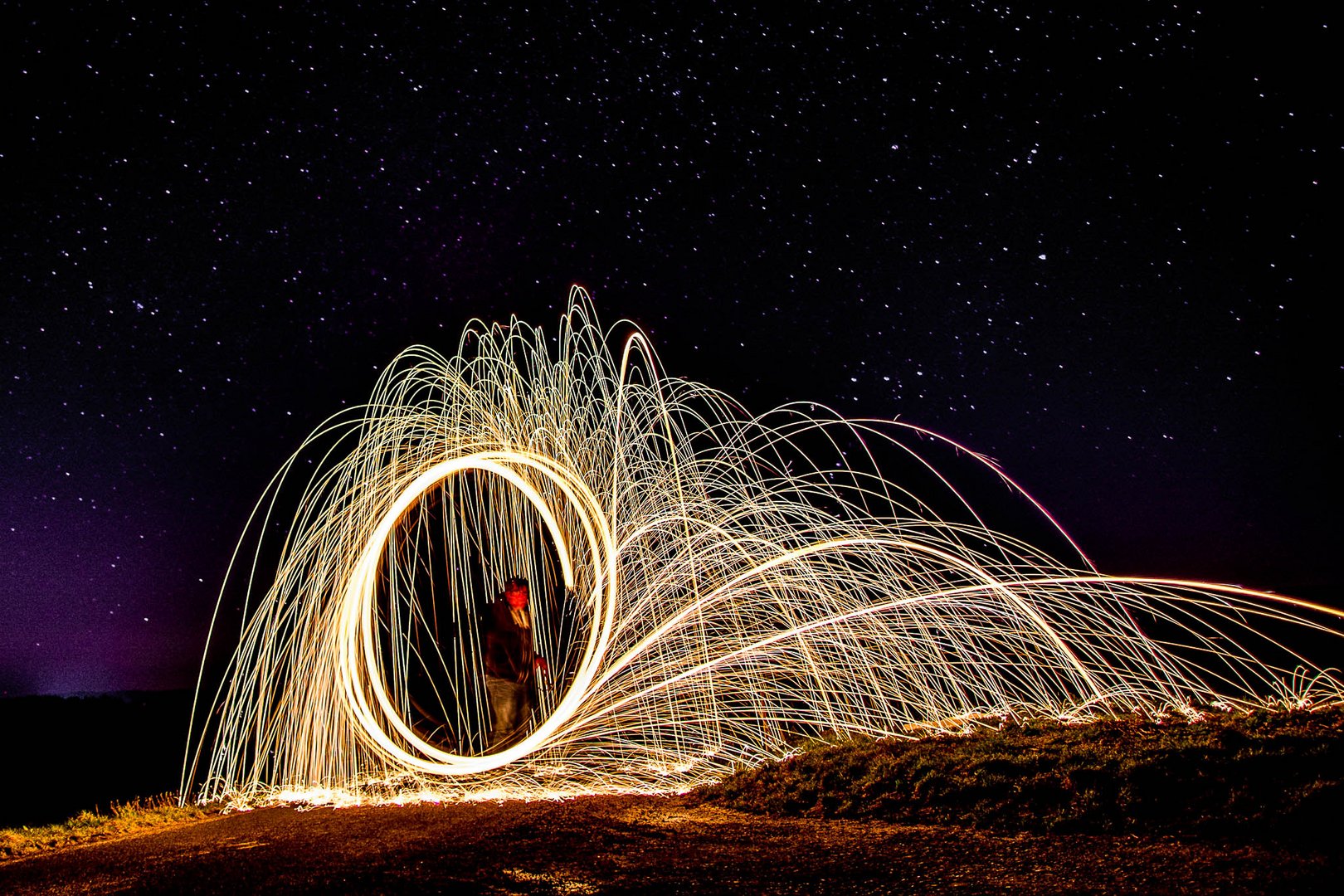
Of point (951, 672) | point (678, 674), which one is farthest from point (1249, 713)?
point (678, 674)

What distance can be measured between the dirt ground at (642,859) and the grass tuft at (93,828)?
67 cm

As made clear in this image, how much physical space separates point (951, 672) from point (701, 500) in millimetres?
2942

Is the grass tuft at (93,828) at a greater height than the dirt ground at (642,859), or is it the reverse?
the grass tuft at (93,828)

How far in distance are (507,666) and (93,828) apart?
12.1 feet

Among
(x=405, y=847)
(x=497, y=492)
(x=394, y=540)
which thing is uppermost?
(x=497, y=492)

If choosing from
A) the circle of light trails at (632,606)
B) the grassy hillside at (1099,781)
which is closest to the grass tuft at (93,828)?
the circle of light trails at (632,606)

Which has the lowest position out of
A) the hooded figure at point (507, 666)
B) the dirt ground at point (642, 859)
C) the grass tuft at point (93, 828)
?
the dirt ground at point (642, 859)

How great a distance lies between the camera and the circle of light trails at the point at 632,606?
7191mm

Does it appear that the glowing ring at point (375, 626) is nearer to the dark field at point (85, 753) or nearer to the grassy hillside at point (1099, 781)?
the grassy hillside at point (1099, 781)

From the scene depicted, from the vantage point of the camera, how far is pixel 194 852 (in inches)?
209

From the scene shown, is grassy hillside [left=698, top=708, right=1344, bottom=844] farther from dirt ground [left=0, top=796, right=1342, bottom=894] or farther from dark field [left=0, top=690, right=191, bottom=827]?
dark field [left=0, top=690, right=191, bottom=827]

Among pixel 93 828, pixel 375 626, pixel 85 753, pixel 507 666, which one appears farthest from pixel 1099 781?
pixel 85 753

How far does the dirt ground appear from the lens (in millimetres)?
3635

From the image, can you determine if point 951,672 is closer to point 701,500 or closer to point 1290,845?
point 701,500
